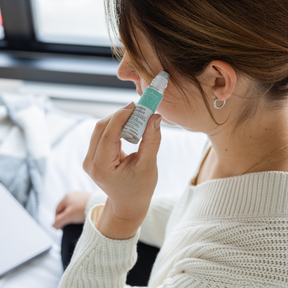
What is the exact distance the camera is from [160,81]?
546 millimetres

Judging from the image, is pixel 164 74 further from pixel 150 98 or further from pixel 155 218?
pixel 155 218

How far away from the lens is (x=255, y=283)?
1.65 feet

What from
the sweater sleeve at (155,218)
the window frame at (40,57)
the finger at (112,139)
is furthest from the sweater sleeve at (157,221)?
the window frame at (40,57)

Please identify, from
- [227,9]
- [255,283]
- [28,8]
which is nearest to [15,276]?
[255,283]

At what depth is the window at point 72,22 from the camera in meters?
1.77

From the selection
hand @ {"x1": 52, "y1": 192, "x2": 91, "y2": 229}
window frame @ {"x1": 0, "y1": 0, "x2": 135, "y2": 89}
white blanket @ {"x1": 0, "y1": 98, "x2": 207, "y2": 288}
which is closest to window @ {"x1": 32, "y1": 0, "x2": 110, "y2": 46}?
window frame @ {"x1": 0, "y1": 0, "x2": 135, "y2": 89}

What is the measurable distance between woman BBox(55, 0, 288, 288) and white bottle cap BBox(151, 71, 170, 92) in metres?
0.02

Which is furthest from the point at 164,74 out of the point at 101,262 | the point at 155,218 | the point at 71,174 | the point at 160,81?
the point at 71,174

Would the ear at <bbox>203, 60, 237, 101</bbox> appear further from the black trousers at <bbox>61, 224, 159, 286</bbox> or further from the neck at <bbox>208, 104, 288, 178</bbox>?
the black trousers at <bbox>61, 224, 159, 286</bbox>

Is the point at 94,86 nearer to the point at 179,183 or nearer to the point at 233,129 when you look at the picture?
the point at 179,183

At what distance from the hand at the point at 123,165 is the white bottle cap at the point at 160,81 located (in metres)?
0.05

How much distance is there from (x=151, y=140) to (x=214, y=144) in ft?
0.77

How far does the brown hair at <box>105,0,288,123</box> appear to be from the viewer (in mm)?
465

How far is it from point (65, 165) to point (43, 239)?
41 centimetres
